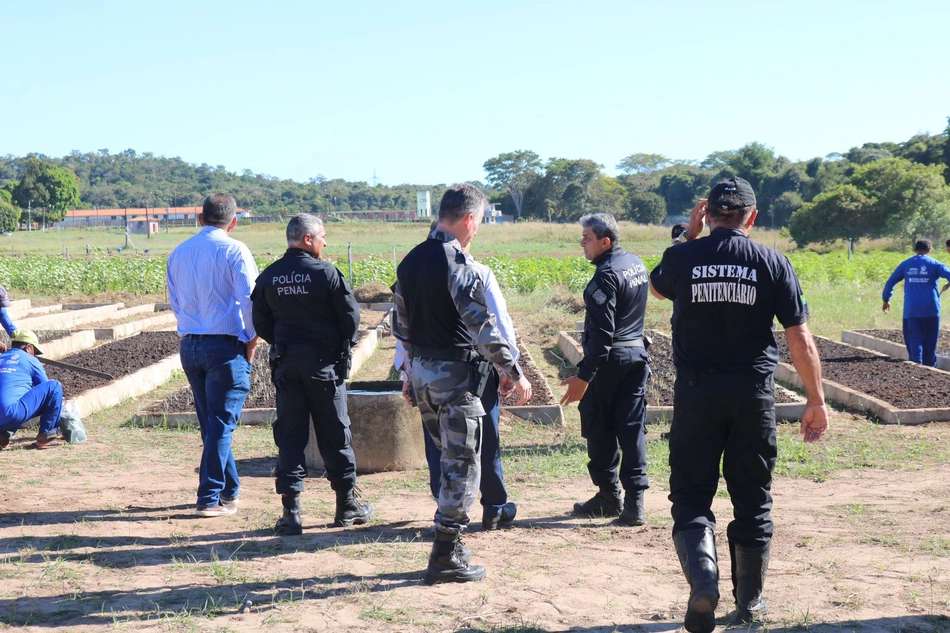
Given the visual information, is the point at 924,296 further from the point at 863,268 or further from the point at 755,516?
the point at 863,268

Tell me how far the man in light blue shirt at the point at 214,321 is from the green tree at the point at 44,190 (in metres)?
104

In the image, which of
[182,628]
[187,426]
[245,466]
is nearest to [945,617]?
[182,628]

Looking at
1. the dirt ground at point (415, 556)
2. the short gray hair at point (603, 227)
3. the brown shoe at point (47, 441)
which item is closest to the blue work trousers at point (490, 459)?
the dirt ground at point (415, 556)

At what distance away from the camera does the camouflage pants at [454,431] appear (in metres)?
4.43

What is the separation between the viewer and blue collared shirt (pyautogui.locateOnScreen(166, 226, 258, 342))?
5625 millimetres

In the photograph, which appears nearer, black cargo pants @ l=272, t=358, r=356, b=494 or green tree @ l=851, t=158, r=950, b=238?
black cargo pants @ l=272, t=358, r=356, b=494

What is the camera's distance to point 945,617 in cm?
391

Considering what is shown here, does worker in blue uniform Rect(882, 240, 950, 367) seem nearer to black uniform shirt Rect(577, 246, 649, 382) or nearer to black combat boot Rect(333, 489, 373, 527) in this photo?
black uniform shirt Rect(577, 246, 649, 382)

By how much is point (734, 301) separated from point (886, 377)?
8644 mm

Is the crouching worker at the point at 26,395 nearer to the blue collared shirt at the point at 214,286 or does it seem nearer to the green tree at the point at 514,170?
the blue collared shirt at the point at 214,286

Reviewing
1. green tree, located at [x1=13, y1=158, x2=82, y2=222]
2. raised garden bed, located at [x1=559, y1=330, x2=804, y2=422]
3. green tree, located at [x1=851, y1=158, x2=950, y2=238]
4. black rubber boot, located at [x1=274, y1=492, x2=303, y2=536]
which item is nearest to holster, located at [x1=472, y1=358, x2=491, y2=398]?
black rubber boot, located at [x1=274, y1=492, x2=303, y2=536]

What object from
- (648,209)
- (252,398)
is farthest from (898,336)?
(648,209)

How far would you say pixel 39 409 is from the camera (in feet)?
25.8

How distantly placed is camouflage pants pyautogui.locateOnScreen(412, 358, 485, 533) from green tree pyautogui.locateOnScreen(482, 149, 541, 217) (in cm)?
9486
